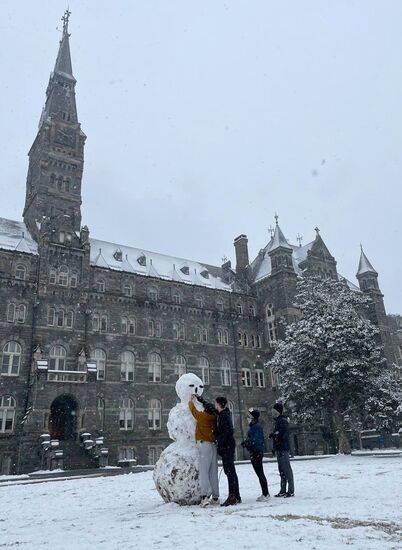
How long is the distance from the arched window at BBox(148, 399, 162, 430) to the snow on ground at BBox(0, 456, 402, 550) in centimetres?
2434

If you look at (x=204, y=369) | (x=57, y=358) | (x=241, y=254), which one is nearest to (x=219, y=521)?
(x=57, y=358)

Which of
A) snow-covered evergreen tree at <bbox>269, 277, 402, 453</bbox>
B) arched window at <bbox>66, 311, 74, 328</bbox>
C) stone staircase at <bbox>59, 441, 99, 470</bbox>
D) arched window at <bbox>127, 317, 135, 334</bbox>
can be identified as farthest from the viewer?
arched window at <bbox>127, 317, 135, 334</bbox>

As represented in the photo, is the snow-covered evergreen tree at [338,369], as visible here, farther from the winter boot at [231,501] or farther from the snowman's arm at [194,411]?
the winter boot at [231,501]

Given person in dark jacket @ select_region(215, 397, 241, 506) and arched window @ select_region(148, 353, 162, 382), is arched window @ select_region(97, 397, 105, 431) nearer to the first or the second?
arched window @ select_region(148, 353, 162, 382)

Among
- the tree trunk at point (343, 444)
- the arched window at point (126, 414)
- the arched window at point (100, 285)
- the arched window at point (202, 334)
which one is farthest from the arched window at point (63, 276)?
the tree trunk at point (343, 444)

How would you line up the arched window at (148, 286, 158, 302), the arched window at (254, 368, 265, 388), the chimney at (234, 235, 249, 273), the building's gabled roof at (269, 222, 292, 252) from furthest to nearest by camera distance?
1. the chimney at (234, 235, 249, 273)
2. the building's gabled roof at (269, 222, 292, 252)
3. the arched window at (254, 368, 265, 388)
4. the arched window at (148, 286, 158, 302)

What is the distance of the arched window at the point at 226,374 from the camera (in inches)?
1677

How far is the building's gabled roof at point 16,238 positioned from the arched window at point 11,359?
734cm

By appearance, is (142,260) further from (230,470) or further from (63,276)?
(230,470)

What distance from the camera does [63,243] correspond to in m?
36.9

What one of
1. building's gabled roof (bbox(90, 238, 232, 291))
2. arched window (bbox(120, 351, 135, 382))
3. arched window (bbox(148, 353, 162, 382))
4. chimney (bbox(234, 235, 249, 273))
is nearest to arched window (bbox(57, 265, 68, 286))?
building's gabled roof (bbox(90, 238, 232, 291))

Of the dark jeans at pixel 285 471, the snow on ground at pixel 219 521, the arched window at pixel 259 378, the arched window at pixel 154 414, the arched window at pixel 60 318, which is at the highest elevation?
the arched window at pixel 60 318

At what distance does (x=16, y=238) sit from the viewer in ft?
121

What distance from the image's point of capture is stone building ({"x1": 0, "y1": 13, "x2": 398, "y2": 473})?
3139cm
